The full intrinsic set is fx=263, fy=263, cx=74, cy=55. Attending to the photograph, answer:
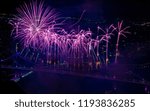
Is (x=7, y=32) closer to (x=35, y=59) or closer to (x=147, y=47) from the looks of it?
(x=35, y=59)

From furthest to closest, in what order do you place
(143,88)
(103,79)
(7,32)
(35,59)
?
(7,32) → (35,59) → (103,79) → (143,88)

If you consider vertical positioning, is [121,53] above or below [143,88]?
above

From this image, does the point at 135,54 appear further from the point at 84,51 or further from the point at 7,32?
the point at 7,32

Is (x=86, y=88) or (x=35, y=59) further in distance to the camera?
(x=35, y=59)

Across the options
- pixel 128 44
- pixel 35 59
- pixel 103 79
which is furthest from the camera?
pixel 128 44

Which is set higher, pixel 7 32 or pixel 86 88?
pixel 7 32

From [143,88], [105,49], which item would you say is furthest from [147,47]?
[143,88]

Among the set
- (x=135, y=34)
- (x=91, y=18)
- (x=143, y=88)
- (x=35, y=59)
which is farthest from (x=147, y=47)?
(x=143, y=88)

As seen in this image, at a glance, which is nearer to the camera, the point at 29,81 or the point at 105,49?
the point at 29,81

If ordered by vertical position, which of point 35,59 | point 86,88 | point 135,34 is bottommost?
point 86,88
